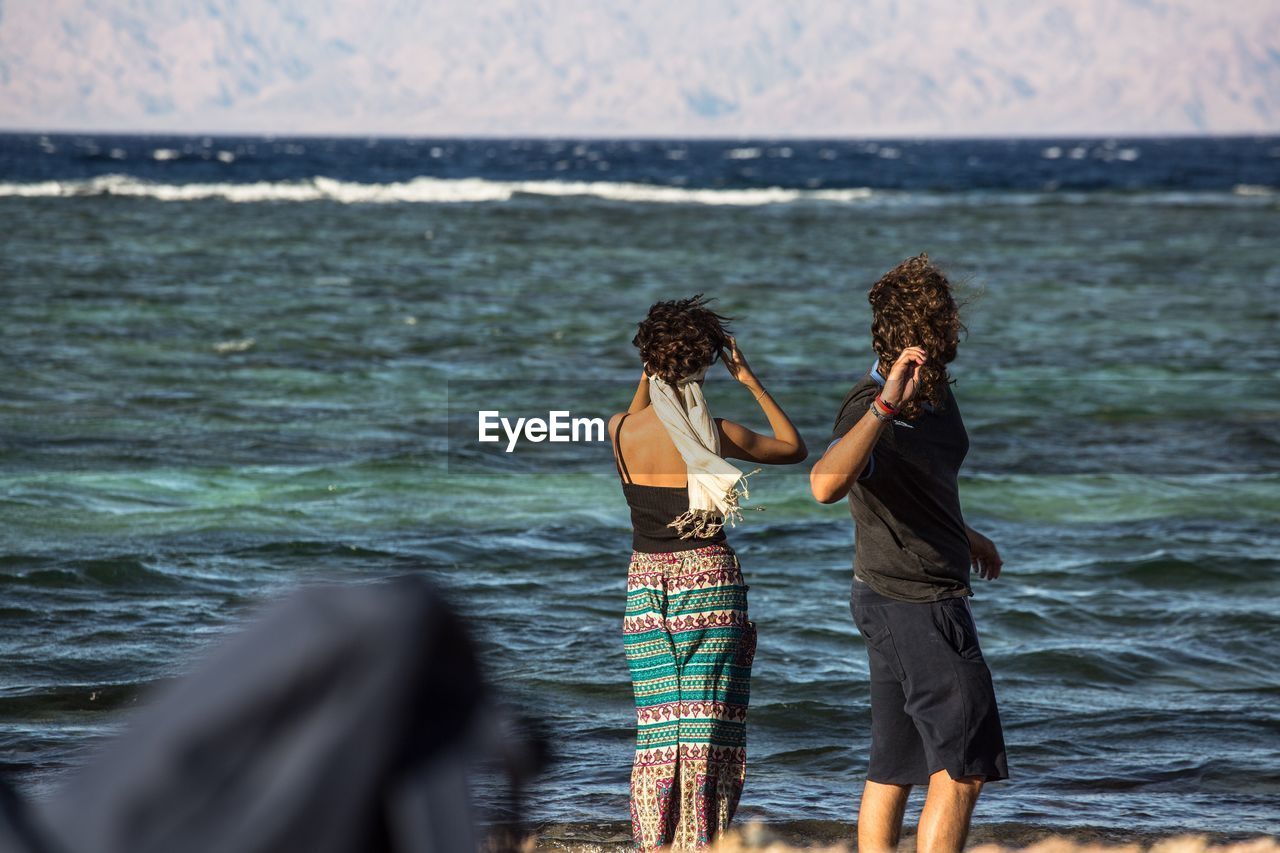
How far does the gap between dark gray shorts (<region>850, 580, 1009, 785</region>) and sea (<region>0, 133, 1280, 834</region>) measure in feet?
3.06

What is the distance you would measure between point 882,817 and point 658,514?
1.09 meters

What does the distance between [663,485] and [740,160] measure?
10528cm

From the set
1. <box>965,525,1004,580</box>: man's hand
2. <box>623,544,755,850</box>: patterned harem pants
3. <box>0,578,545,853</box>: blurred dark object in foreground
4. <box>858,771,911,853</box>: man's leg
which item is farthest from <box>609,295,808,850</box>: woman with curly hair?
<box>0,578,545,853</box>: blurred dark object in foreground

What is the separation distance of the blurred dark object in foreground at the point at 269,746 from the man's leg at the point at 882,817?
3.53 metres

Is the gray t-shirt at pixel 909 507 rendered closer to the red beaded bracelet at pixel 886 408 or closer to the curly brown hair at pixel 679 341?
the red beaded bracelet at pixel 886 408

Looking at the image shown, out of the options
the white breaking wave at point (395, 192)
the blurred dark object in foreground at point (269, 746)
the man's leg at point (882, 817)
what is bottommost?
the man's leg at point (882, 817)

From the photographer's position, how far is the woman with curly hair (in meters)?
4.62

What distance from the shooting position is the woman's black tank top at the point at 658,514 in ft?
15.3

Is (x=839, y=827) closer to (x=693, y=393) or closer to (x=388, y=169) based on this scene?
(x=693, y=393)

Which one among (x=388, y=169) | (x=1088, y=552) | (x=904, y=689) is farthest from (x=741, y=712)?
(x=388, y=169)

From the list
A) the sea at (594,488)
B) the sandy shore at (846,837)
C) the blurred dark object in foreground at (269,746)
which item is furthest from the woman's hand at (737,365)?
the blurred dark object in foreground at (269,746)

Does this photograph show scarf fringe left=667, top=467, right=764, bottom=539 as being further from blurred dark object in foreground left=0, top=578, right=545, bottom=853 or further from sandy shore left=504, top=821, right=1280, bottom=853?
blurred dark object in foreground left=0, top=578, right=545, bottom=853

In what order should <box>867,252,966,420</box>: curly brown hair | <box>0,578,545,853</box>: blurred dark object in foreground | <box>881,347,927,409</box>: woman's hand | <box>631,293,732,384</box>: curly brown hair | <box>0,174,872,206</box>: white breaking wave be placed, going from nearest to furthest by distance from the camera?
<box>0,578,545,853</box>: blurred dark object in foreground < <box>881,347,927,409</box>: woman's hand < <box>867,252,966,420</box>: curly brown hair < <box>631,293,732,384</box>: curly brown hair < <box>0,174,872,206</box>: white breaking wave

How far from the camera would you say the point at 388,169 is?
83688mm
